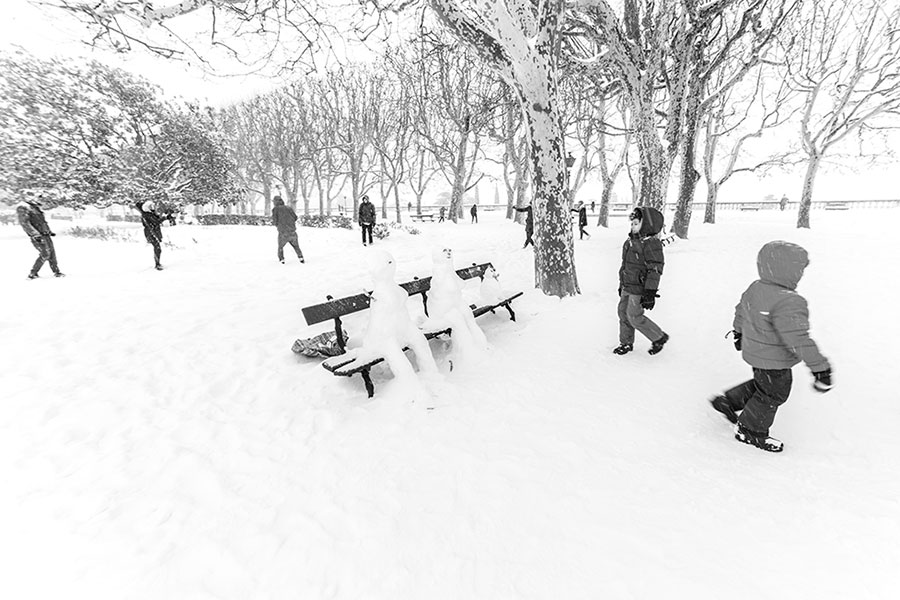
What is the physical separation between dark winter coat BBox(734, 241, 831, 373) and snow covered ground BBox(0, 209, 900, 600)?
2.40ft

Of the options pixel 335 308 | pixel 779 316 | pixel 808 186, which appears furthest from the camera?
pixel 808 186

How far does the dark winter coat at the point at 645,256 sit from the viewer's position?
3885 mm

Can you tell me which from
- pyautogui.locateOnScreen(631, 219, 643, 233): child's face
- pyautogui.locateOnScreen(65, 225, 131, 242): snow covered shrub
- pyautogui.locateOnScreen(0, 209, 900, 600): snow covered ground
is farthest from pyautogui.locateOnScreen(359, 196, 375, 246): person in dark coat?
pyautogui.locateOnScreen(631, 219, 643, 233): child's face

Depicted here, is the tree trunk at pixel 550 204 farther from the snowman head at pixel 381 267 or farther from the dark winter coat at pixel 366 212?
the dark winter coat at pixel 366 212

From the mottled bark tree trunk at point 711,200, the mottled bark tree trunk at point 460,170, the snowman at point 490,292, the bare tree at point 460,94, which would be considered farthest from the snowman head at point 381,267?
the mottled bark tree trunk at point 711,200

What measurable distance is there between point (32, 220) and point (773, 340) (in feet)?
38.7

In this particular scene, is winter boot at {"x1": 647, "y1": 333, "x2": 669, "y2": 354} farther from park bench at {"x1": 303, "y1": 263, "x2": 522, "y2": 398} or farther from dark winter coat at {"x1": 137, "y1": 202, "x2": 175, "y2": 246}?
dark winter coat at {"x1": 137, "y1": 202, "x2": 175, "y2": 246}

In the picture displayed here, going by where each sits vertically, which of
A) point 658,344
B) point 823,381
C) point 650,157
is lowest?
point 658,344

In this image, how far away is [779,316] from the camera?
2.61 m

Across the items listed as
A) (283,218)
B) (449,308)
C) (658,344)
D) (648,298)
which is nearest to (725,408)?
(658,344)

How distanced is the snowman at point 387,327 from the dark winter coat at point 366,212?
29.2 ft

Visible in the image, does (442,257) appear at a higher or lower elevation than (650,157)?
lower

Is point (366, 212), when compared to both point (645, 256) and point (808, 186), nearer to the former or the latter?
point (645, 256)

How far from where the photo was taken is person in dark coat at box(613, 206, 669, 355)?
3893mm
